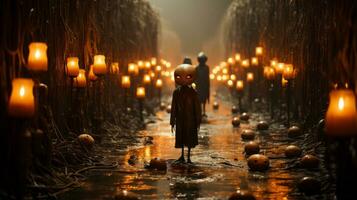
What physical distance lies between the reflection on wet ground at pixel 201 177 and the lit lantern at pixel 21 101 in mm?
1197

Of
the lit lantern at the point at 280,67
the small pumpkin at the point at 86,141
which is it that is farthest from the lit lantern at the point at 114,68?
the small pumpkin at the point at 86,141

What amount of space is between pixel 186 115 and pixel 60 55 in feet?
7.72

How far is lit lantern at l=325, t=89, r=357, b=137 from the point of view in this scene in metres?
5.32

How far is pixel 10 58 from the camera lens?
20.6 feet

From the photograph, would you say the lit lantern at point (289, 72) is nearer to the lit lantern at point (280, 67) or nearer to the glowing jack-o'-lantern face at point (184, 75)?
the lit lantern at point (280, 67)

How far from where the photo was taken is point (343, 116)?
17.5 ft

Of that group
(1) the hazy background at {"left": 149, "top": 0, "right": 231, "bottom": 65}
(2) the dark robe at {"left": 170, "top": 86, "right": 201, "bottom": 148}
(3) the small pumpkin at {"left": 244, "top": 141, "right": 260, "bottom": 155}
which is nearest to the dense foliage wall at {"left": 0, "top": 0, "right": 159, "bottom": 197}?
(2) the dark robe at {"left": 170, "top": 86, "right": 201, "bottom": 148}

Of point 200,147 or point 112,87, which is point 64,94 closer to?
point 200,147

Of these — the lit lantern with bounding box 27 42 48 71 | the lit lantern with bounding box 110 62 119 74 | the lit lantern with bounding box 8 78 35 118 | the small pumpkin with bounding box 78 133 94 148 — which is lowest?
the small pumpkin with bounding box 78 133 94 148

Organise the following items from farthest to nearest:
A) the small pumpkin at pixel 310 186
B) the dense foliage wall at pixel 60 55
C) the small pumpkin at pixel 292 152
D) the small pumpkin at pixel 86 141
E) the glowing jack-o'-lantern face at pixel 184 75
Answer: the small pumpkin at pixel 86 141 → the small pumpkin at pixel 292 152 → the glowing jack-o'-lantern face at pixel 184 75 → the small pumpkin at pixel 310 186 → the dense foliage wall at pixel 60 55

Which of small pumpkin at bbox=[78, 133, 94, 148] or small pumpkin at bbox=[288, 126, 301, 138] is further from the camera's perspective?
small pumpkin at bbox=[288, 126, 301, 138]

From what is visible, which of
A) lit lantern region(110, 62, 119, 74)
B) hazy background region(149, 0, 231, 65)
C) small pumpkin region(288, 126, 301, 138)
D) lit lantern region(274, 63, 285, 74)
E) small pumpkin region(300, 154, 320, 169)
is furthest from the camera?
hazy background region(149, 0, 231, 65)

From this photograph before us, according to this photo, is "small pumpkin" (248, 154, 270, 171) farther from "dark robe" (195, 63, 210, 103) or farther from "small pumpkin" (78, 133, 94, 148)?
"dark robe" (195, 63, 210, 103)

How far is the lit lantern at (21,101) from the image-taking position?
5.42 metres
